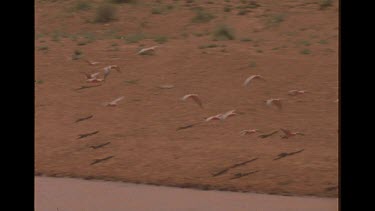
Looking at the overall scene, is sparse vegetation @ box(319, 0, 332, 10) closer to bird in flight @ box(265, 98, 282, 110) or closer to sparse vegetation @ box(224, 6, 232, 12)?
sparse vegetation @ box(224, 6, 232, 12)

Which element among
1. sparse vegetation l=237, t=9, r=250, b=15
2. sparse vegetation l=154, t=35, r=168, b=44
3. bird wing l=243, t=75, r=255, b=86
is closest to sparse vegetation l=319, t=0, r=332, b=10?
sparse vegetation l=237, t=9, r=250, b=15

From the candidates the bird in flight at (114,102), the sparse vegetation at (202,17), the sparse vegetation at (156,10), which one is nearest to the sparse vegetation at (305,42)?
the sparse vegetation at (202,17)

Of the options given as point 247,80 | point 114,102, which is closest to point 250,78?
point 247,80

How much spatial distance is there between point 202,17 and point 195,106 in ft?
45.5

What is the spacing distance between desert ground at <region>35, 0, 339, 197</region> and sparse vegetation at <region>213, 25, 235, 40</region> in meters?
0.11

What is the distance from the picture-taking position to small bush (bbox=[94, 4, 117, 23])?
28442mm

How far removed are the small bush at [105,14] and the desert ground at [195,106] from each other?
1926mm

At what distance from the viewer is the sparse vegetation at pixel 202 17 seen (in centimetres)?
2722

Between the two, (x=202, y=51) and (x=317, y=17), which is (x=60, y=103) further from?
(x=317, y=17)

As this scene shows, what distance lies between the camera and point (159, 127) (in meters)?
12.6

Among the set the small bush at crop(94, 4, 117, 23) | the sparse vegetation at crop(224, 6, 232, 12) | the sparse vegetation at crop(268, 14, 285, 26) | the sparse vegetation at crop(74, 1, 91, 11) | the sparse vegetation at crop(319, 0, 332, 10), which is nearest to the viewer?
the sparse vegetation at crop(268, 14, 285, 26)

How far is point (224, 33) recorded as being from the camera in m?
23.3

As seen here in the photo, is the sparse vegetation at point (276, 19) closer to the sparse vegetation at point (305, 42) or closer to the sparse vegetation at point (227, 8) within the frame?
the sparse vegetation at point (227, 8)

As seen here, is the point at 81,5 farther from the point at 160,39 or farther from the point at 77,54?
the point at 77,54
